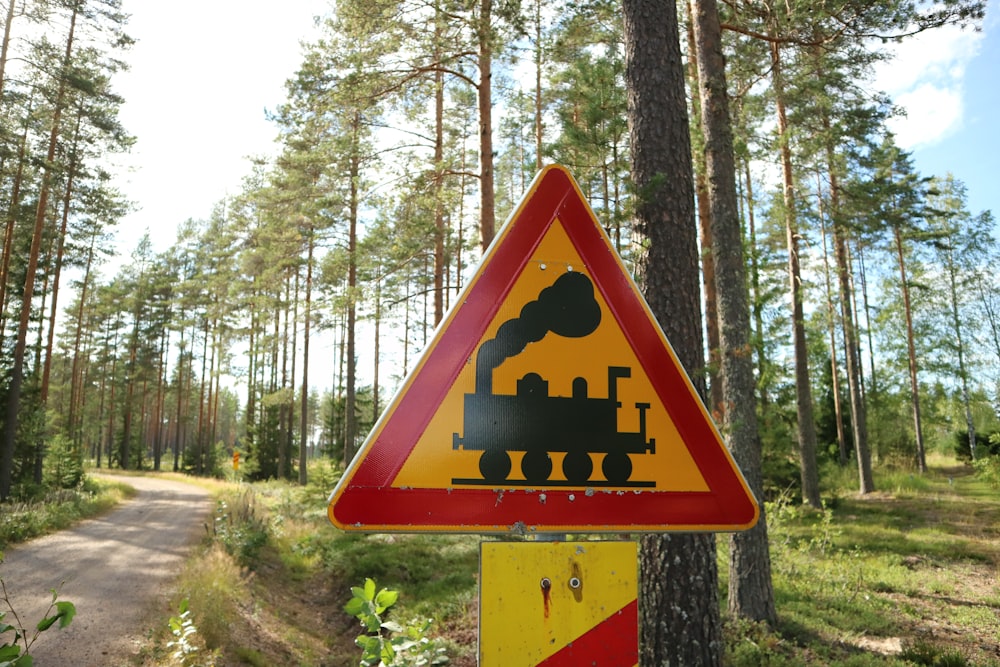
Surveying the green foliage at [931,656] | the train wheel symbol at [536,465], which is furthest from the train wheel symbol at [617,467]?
the green foliage at [931,656]

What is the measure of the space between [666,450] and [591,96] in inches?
228

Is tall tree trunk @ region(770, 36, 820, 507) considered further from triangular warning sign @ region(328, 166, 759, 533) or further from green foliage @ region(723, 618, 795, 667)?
triangular warning sign @ region(328, 166, 759, 533)

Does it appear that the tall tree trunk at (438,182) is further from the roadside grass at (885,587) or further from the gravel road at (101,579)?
the roadside grass at (885,587)

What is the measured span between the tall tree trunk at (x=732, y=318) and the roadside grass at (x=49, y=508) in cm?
1275

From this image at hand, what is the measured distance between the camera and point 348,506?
1394mm

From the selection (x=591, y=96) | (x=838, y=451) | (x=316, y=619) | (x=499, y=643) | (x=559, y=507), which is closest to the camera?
(x=499, y=643)

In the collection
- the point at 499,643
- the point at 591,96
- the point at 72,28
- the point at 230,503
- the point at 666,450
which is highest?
the point at 72,28

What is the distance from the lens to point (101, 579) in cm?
902

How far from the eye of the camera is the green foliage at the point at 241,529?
1102cm

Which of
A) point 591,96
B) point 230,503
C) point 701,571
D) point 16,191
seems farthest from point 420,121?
point 16,191

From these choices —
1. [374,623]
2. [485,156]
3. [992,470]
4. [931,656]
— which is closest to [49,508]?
[485,156]

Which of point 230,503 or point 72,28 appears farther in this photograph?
point 72,28

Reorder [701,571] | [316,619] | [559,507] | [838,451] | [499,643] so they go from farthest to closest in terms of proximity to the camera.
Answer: [838,451] < [316,619] < [701,571] < [559,507] < [499,643]

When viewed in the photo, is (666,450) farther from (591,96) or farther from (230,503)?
(230,503)
